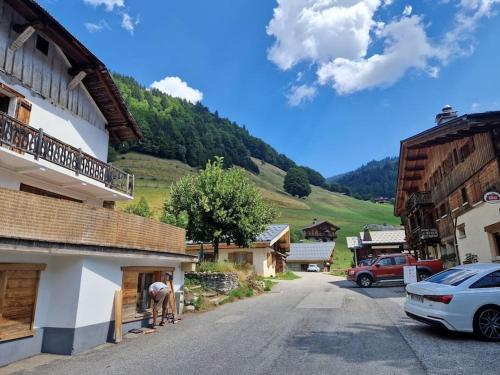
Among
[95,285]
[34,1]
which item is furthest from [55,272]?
[34,1]

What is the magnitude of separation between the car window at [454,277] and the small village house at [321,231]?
253ft

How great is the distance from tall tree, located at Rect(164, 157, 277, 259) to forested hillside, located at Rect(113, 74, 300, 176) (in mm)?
73863

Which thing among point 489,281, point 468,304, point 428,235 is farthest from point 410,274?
point 428,235

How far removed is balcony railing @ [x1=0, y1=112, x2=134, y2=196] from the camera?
34.0ft

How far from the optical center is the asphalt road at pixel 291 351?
21.4 feet

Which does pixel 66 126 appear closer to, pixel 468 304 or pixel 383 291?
pixel 468 304

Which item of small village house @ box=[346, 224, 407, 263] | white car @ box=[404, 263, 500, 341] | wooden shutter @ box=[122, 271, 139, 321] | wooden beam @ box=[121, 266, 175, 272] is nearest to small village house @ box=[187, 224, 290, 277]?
wooden beam @ box=[121, 266, 175, 272]

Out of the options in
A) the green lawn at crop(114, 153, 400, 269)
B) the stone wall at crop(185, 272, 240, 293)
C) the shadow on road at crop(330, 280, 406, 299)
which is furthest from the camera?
the green lawn at crop(114, 153, 400, 269)

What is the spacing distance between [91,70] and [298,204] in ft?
335

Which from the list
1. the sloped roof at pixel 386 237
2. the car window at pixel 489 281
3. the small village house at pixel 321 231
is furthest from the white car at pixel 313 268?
the car window at pixel 489 281

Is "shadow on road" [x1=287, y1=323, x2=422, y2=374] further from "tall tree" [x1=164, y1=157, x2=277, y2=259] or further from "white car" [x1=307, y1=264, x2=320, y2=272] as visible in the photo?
"white car" [x1=307, y1=264, x2=320, y2=272]

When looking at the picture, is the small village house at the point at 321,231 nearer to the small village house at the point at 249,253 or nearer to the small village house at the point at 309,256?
the small village house at the point at 309,256

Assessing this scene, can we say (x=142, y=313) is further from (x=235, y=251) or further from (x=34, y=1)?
(x=235, y=251)

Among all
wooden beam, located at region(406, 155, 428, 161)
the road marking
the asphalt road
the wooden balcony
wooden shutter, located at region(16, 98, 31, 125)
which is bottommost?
the asphalt road
